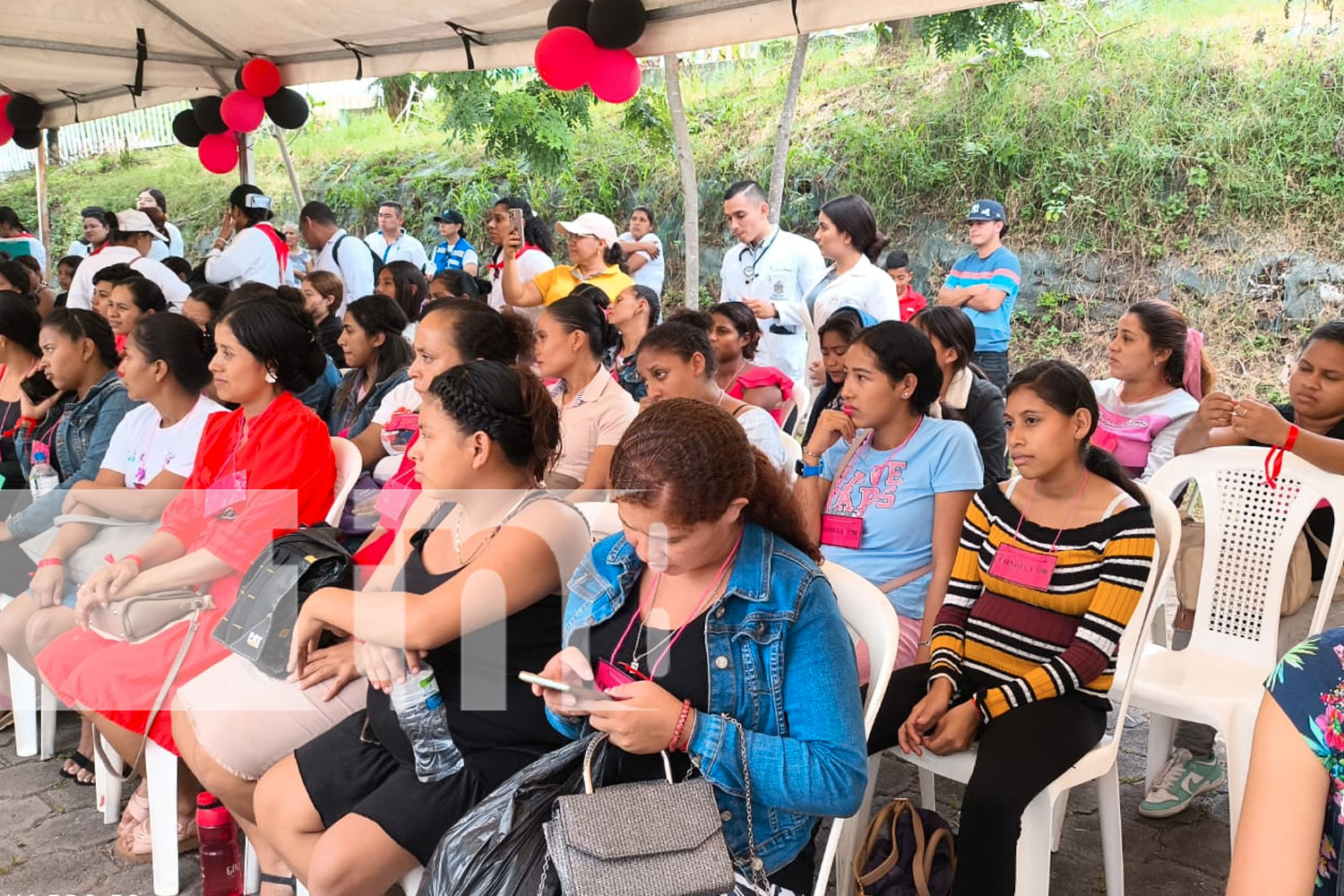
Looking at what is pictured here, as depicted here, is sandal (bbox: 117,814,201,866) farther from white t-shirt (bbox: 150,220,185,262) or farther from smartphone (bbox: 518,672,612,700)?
white t-shirt (bbox: 150,220,185,262)

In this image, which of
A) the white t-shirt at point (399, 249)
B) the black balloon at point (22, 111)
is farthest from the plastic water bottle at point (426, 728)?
the black balloon at point (22, 111)

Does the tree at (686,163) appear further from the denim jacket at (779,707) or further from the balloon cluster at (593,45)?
the denim jacket at (779,707)

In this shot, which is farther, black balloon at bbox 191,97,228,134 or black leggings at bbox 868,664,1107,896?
black balloon at bbox 191,97,228,134

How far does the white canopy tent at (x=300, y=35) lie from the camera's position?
14.1 ft

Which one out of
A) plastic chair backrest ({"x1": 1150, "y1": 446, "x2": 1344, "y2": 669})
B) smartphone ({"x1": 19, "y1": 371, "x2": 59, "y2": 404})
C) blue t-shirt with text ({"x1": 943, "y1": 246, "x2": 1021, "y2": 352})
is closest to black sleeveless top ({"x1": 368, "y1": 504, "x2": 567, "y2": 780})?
plastic chair backrest ({"x1": 1150, "y1": 446, "x2": 1344, "y2": 669})

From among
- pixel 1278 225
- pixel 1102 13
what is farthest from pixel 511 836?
pixel 1102 13

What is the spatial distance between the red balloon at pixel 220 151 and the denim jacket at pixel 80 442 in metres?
4.09

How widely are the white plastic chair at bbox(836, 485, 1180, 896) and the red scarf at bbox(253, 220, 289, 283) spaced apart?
4686mm

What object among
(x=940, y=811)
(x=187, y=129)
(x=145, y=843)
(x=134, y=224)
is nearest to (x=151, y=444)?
(x=145, y=843)

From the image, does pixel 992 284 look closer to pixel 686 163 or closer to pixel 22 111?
pixel 686 163

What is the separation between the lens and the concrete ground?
7.70 ft

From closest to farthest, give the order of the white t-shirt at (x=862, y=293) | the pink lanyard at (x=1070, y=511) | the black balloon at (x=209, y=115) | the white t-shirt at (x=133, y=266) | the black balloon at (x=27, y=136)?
the pink lanyard at (x=1070, y=511), the white t-shirt at (x=862, y=293), the white t-shirt at (x=133, y=266), the black balloon at (x=209, y=115), the black balloon at (x=27, y=136)

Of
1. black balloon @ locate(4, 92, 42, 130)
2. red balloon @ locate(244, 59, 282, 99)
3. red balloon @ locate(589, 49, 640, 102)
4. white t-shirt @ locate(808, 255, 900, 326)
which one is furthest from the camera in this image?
black balloon @ locate(4, 92, 42, 130)

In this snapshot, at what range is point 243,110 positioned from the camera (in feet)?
20.3
